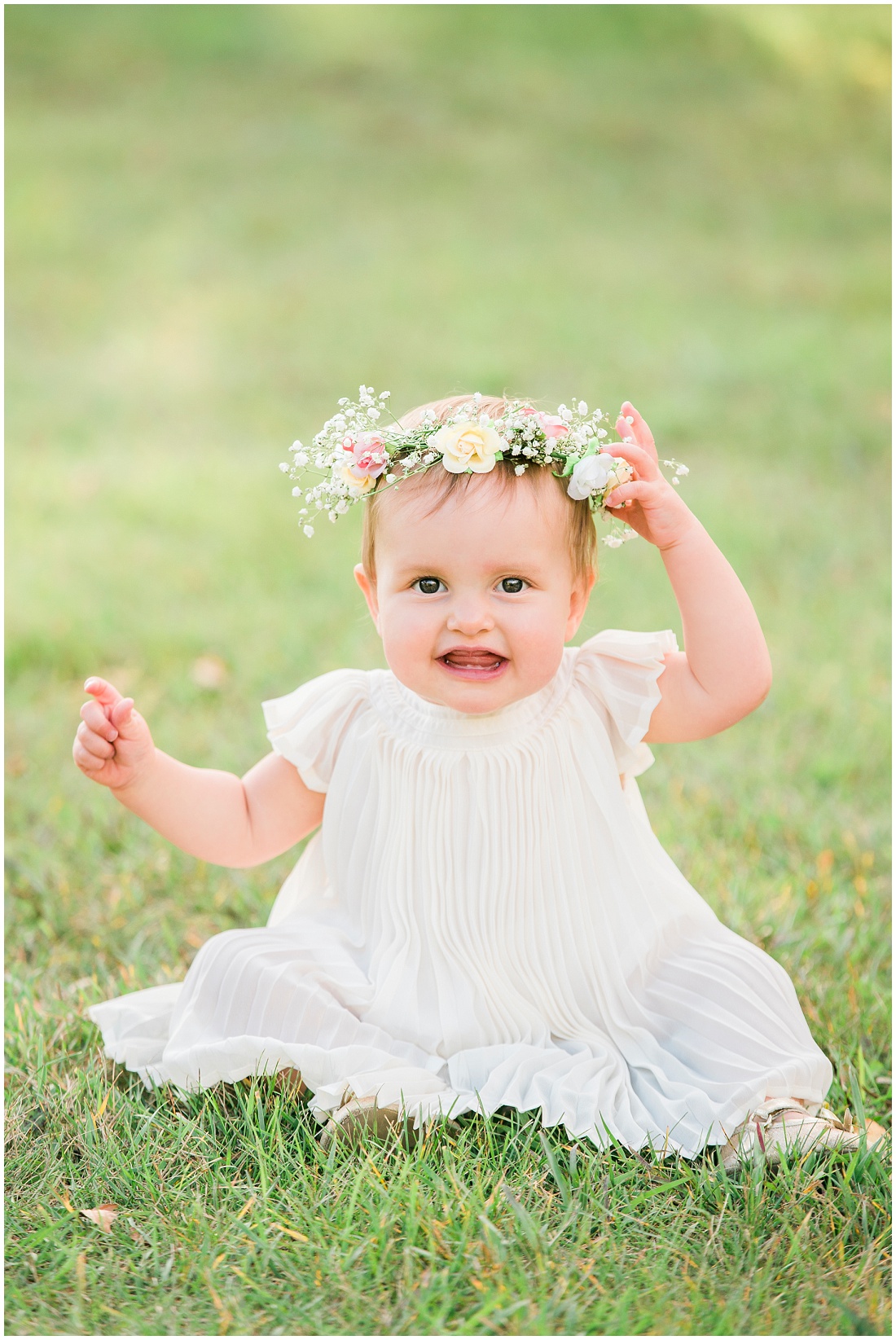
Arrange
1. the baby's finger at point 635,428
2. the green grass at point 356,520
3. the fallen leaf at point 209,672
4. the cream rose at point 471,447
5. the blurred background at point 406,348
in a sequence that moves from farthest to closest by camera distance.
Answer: the fallen leaf at point 209,672
the blurred background at point 406,348
the baby's finger at point 635,428
the cream rose at point 471,447
the green grass at point 356,520

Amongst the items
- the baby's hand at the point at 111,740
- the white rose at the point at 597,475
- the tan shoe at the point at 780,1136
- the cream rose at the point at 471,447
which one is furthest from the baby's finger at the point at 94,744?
the tan shoe at the point at 780,1136

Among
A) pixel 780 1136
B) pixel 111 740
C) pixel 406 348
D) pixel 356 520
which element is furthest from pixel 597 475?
pixel 406 348

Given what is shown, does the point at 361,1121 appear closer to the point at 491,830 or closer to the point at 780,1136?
the point at 491,830

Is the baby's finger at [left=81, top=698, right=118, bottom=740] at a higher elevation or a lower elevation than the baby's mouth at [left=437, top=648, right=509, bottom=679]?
lower

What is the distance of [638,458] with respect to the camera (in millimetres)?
1956

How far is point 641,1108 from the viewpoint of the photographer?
1.98 metres

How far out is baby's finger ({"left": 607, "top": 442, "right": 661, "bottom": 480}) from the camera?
6.39 ft

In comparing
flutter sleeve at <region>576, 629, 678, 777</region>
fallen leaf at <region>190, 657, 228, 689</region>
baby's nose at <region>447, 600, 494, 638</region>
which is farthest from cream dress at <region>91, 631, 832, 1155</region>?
fallen leaf at <region>190, 657, 228, 689</region>

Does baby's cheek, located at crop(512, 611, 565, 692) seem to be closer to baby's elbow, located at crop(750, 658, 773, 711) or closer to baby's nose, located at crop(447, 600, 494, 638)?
baby's nose, located at crop(447, 600, 494, 638)

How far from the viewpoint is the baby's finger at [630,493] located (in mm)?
1923

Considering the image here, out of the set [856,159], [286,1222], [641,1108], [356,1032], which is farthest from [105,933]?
[856,159]

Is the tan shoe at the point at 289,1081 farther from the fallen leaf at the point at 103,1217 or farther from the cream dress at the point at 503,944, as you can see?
the fallen leaf at the point at 103,1217

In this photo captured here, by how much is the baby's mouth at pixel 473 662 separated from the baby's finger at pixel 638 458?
0.36m

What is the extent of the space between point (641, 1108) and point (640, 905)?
331mm
